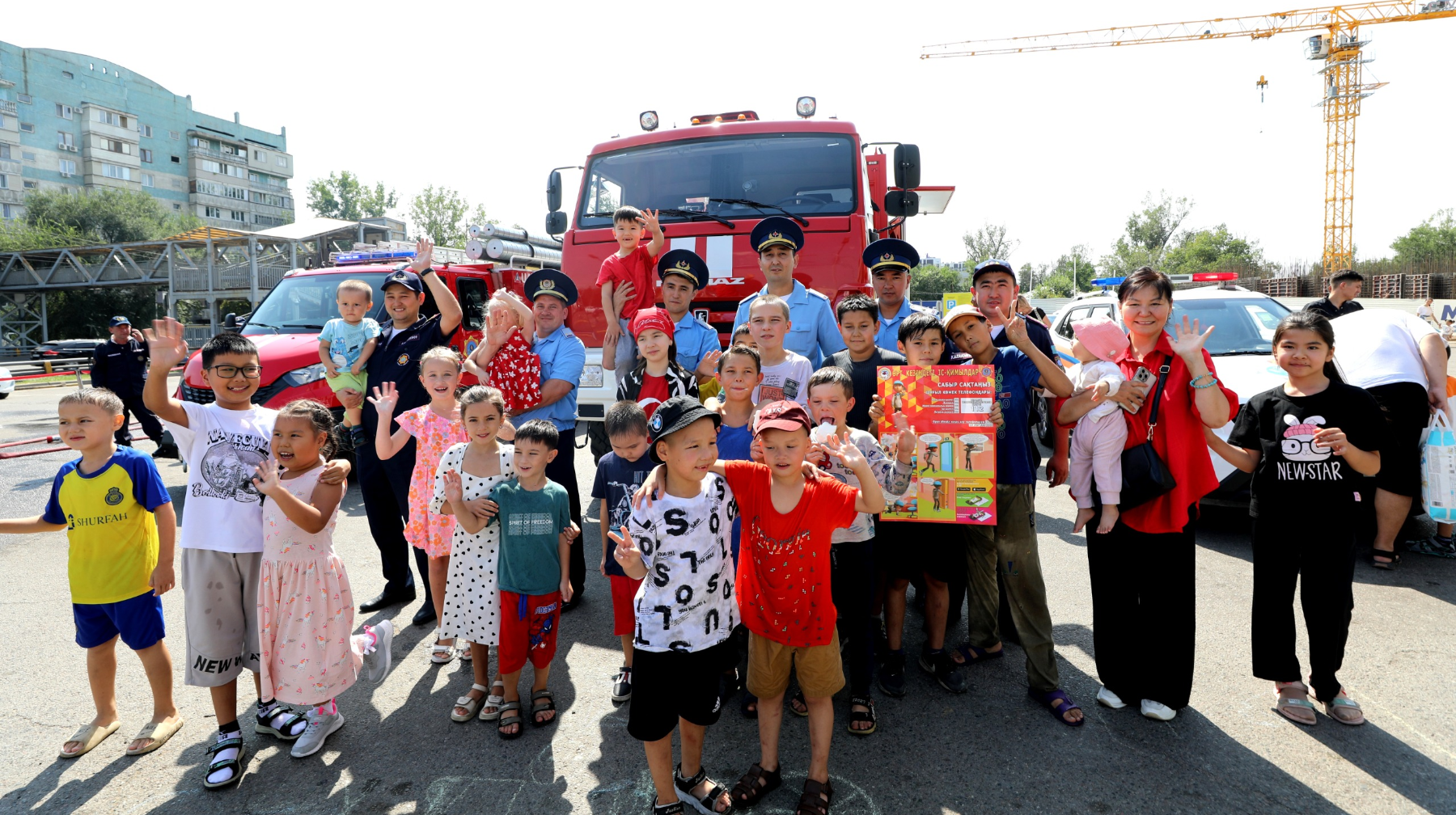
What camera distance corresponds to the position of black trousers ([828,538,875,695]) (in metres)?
3.20

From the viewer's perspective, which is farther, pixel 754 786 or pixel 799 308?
pixel 799 308

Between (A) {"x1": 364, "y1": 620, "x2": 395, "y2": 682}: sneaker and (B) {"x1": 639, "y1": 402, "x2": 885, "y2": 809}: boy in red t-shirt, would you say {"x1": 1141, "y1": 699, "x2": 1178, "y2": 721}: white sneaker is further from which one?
(A) {"x1": 364, "y1": 620, "x2": 395, "y2": 682}: sneaker

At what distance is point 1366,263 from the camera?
34.1m

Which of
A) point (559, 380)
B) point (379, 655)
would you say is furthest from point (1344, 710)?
point (379, 655)

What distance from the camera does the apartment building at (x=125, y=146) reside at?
183 ft

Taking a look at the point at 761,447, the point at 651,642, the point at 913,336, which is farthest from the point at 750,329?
the point at 651,642

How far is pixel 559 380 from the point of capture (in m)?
4.32

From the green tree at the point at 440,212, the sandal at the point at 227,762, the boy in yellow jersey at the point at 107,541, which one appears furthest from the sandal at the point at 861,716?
the green tree at the point at 440,212

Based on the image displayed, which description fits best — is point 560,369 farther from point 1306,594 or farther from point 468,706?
point 1306,594

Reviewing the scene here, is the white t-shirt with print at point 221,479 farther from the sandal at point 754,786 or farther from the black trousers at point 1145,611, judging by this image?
the black trousers at point 1145,611

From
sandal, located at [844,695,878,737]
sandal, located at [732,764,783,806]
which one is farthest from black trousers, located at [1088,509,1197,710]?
sandal, located at [732,764,783,806]

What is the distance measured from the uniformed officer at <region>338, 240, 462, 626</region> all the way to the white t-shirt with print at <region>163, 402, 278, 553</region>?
1.22 m

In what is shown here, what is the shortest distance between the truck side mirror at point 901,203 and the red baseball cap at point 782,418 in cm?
434

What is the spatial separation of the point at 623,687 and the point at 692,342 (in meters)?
2.14
